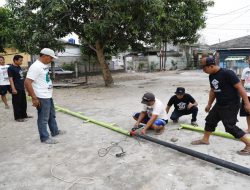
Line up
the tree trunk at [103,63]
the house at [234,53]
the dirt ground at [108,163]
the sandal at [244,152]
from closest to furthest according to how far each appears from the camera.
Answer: the dirt ground at [108,163] → the sandal at [244,152] → the tree trunk at [103,63] → the house at [234,53]

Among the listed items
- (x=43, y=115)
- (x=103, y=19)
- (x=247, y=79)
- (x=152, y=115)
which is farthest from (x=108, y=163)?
(x=103, y=19)

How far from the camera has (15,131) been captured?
623 cm

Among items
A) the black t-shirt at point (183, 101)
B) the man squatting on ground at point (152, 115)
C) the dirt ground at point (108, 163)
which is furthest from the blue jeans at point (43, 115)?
the black t-shirt at point (183, 101)

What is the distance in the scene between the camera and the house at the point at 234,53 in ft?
63.3

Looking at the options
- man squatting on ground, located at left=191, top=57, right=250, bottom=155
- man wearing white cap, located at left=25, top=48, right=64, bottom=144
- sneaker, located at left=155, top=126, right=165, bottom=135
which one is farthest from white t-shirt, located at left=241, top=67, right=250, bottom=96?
man wearing white cap, located at left=25, top=48, right=64, bottom=144

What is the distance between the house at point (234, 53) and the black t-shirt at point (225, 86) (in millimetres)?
16030

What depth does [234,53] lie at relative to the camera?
20609 mm

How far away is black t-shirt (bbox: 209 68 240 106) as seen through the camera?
4.02 meters

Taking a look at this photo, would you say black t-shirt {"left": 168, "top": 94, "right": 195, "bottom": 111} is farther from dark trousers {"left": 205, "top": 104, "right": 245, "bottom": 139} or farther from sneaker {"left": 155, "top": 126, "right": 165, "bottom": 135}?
dark trousers {"left": 205, "top": 104, "right": 245, "bottom": 139}

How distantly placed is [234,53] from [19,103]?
17.7m

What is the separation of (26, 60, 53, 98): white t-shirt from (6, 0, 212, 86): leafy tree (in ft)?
21.8

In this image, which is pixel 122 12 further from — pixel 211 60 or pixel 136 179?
pixel 136 179

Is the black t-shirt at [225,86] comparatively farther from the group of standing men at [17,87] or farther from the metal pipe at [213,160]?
the group of standing men at [17,87]

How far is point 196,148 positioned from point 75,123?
3.20m
